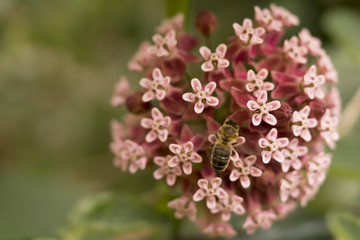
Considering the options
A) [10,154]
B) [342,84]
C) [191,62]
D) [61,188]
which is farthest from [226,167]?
[10,154]

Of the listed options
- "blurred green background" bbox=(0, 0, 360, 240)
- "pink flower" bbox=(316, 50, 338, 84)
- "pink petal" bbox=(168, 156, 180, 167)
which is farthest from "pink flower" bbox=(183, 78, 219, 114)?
"blurred green background" bbox=(0, 0, 360, 240)

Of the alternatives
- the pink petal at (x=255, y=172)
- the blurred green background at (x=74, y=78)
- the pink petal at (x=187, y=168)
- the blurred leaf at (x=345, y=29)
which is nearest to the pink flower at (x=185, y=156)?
the pink petal at (x=187, y=168)

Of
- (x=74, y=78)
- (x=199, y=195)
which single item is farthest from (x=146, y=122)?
(x=74, y=78)

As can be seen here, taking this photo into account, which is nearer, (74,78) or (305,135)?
(305,135)

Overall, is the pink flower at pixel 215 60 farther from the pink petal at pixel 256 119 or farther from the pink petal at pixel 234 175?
the pink petal at pixel 234 175

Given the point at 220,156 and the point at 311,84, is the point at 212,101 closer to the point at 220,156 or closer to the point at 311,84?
the point at 220,156

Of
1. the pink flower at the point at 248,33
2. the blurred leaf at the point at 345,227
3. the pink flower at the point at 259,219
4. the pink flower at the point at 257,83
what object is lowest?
the blurred leaf at the point at 345,227

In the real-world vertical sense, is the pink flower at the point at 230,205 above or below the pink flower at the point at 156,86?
below
